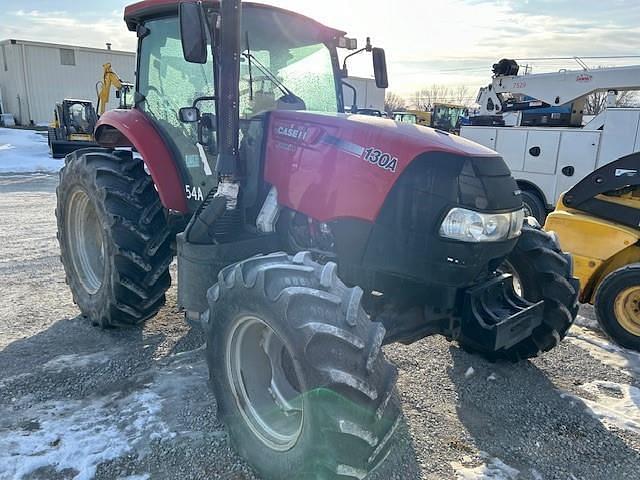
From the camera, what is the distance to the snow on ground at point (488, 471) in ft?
8.24

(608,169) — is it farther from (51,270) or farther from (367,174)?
(51,270)

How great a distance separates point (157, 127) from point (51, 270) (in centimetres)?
256

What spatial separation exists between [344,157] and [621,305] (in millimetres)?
2919

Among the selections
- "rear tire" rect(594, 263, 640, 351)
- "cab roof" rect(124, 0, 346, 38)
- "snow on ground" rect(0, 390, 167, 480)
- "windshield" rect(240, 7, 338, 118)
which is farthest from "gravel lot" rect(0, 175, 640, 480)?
"cab roof" rect(124, 0, 346, 38)

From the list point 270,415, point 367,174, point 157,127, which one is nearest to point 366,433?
point 270,415

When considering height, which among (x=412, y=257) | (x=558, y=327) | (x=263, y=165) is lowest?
(x=558, y=327)

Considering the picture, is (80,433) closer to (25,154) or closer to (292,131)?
(292,131)

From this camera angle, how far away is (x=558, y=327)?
3.35 meters

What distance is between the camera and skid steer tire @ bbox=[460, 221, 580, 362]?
3.31 metres

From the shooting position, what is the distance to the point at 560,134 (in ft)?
26.5

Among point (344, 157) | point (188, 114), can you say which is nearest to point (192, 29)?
point (188, 114)

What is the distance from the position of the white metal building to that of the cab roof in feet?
83.9

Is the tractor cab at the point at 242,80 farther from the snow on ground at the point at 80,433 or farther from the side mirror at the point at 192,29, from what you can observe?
the snow on ground at the point at 80,433

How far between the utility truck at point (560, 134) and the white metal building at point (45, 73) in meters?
22.8
